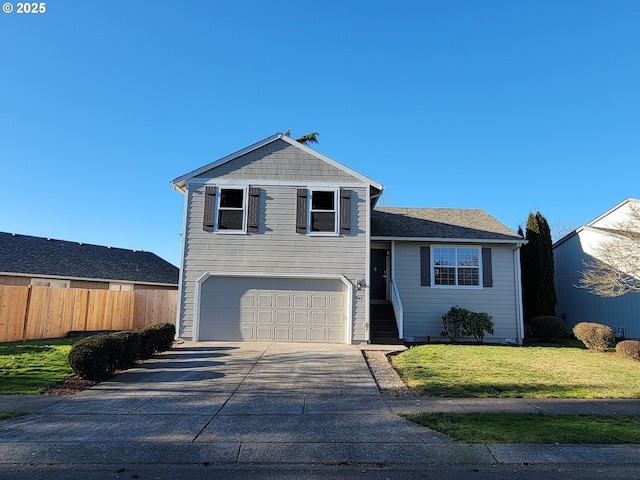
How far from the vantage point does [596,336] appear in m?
12.5

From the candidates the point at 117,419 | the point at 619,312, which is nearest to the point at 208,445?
the point at 117,419

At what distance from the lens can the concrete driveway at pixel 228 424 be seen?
4.74m

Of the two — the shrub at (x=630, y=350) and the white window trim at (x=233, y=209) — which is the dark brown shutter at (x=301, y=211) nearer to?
the white window trim at (x=233, y=209)

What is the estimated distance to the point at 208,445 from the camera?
501 cm

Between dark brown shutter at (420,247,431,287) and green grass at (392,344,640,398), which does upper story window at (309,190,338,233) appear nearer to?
dark brown shutter at (420,247,431,287)

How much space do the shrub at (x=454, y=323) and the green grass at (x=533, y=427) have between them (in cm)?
816

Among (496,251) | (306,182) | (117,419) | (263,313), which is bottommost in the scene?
(117,419)

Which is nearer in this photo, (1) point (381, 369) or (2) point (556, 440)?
(2) point (556, 440)

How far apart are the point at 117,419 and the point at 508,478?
4.93 metres

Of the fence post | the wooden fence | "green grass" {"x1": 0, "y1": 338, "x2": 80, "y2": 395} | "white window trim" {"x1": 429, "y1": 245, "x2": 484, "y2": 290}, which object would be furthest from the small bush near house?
the fence post

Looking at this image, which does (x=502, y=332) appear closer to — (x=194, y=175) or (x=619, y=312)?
(x=619, y=312)

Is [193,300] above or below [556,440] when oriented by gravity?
above

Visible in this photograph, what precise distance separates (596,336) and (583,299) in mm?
6531

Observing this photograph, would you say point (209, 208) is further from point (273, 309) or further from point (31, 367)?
point (31, 367)
